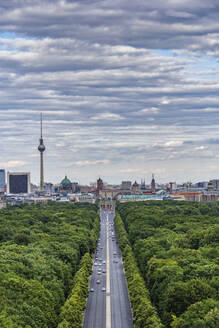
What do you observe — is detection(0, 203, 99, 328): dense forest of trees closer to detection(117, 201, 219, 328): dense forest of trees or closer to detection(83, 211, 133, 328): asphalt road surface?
detection(83, 211, 133, 328): asphalt road surface

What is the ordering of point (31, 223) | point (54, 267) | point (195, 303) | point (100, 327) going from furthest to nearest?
point (31, 223), point (54, 267), point (100, 327), point (195, 303)

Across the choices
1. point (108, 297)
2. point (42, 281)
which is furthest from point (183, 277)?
point (108, 297)

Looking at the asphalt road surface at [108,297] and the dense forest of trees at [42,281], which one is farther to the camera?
the asphalt road surface at [108,297]

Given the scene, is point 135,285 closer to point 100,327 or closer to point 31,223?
point 100,327

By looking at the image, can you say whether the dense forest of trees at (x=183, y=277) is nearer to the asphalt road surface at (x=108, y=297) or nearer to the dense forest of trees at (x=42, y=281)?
the asphalt road surface at (x=108, y=297)

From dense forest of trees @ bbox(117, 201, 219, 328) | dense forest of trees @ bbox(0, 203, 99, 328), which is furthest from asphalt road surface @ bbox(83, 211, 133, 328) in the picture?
dense forest of trees @ bbox(117, 201, 219, 328)

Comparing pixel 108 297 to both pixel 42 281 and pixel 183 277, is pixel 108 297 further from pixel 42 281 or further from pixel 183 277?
pixel 183 277

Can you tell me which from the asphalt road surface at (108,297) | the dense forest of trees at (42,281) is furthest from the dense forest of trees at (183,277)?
the dense forest of trees at (42,281)

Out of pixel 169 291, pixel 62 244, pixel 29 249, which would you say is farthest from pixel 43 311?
pixel 62 244
